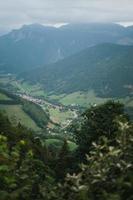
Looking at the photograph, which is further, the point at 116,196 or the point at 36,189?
the point at 36,189

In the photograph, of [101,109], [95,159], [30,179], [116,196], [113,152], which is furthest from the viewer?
[101,109]

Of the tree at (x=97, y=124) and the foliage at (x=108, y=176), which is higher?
the foliage at (x=108, y=176)

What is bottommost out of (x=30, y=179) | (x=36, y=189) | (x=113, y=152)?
(x=36, y=189)

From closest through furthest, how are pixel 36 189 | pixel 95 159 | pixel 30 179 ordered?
pixel 95 159 < pixel 30 179 < pixel 36 189

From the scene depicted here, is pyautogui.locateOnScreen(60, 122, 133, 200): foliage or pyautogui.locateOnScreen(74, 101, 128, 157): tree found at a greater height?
pyautogui.locateOnScreen(60, 122, 133, 200): foliage

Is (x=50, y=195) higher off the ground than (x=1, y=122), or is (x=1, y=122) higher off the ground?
(x=50, y=195)

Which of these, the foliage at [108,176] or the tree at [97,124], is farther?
the tree at [97,124]

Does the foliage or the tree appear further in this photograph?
the tree

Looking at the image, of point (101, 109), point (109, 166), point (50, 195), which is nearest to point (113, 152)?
point (109, 166)

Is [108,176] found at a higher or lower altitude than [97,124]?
higher

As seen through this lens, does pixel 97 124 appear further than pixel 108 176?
Yes

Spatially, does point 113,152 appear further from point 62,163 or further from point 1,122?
point 1,122
